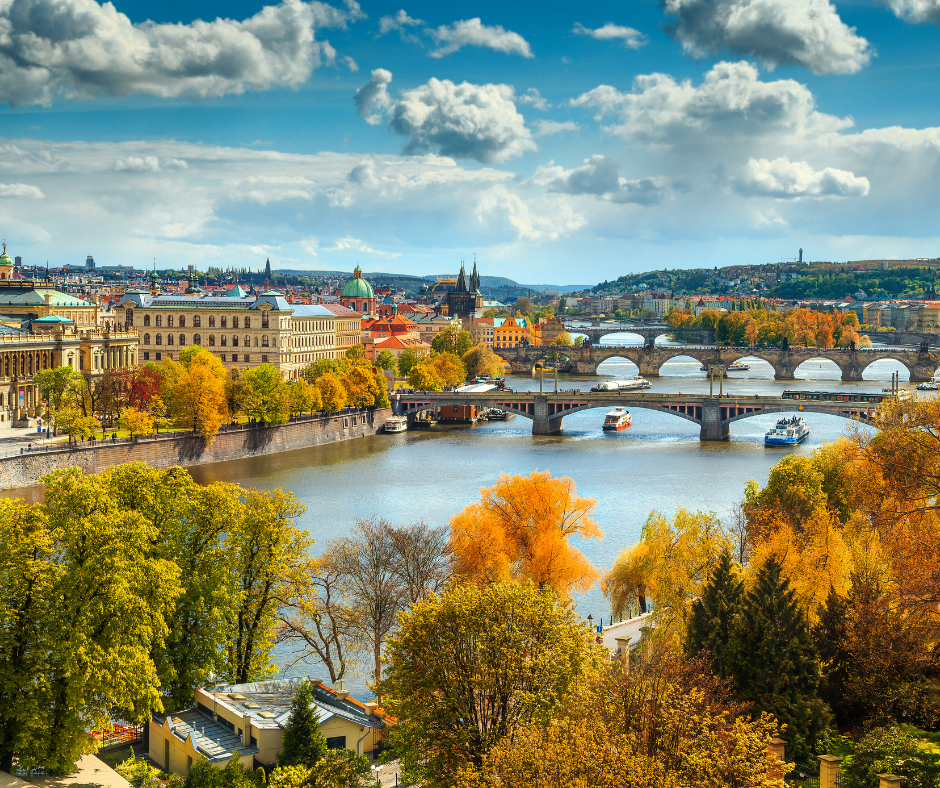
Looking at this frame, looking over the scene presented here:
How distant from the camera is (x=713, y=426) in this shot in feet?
204

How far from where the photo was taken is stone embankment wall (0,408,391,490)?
43625mm

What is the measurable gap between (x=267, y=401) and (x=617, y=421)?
20333mm

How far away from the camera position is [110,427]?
178ft

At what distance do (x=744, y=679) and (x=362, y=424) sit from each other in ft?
160

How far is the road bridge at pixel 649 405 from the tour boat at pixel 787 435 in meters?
1.82

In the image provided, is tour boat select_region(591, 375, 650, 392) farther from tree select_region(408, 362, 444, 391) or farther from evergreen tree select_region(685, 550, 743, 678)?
evergreen tree select_region(685, 550, 743, 678)

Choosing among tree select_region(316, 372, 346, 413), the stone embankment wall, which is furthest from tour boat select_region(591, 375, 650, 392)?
tree select_region(316, 372, 346, 413)

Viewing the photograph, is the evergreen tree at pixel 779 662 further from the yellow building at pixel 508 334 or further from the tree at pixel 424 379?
the yellow building at pixel 508 334

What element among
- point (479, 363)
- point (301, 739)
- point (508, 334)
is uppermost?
point (508, 334)

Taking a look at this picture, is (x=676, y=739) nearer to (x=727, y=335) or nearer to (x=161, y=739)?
(x=161, y=739)

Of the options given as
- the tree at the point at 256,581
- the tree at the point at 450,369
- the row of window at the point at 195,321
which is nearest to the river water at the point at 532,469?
the tree at the point at 256,581

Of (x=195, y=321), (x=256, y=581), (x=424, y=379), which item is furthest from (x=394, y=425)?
(x=256, y=581)

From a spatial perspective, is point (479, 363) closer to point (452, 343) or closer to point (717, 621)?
point (452, 343)

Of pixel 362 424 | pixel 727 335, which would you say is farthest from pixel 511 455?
pixel 727 335
